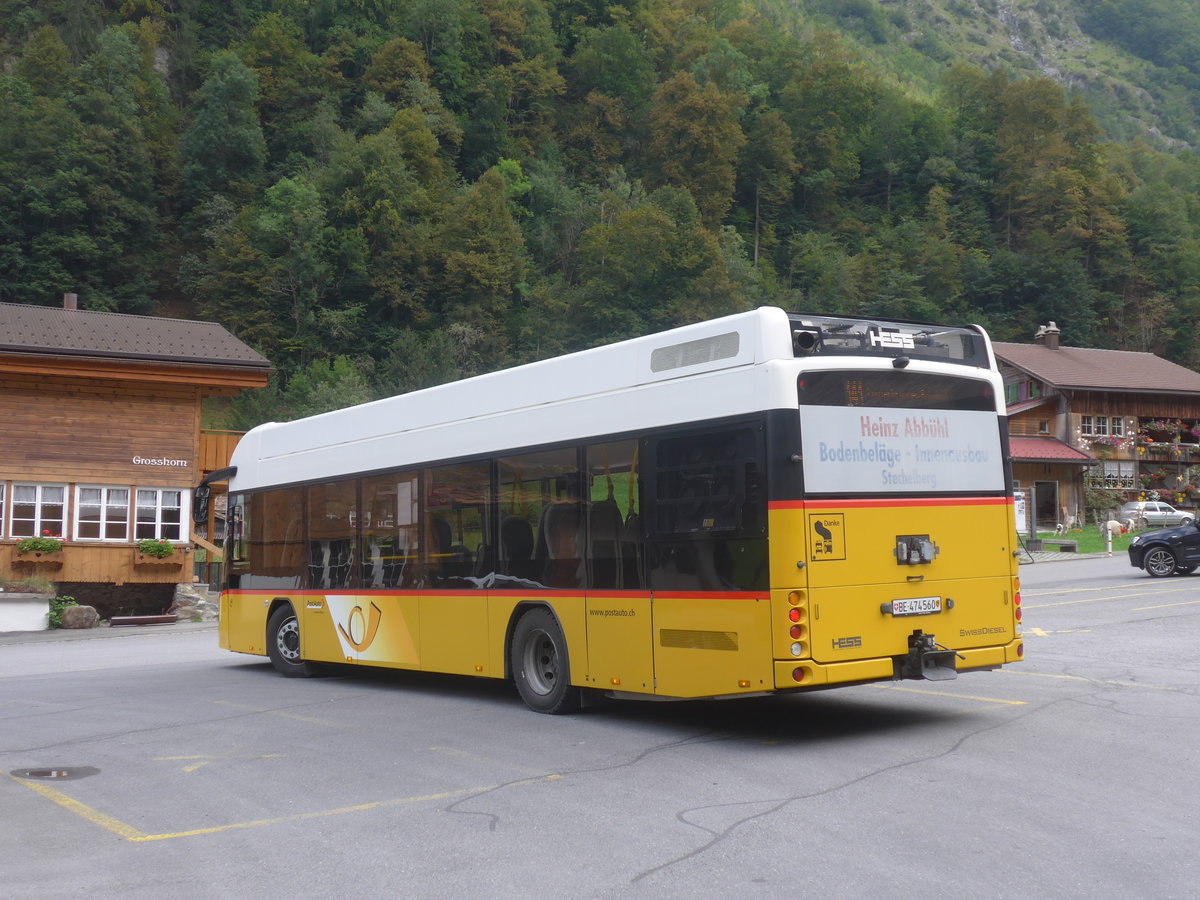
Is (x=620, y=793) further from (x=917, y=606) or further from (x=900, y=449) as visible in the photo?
(x=900, y=449)

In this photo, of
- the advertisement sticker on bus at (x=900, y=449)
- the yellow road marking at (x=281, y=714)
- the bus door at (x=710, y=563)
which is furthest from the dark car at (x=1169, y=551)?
the yellow road marking at (x=281, y=714)

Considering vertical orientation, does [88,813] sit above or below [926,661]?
below

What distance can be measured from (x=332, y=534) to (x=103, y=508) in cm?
2233

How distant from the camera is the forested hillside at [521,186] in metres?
72.6

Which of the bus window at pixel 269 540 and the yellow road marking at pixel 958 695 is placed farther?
the bus window at pixel 269 540

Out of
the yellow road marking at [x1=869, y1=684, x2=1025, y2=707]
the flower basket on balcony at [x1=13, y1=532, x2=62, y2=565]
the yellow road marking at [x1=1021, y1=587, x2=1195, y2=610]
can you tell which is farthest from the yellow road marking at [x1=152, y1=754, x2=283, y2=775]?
the flower basket on balcony at [x1=13, y1=532, x2=62, y2=565]

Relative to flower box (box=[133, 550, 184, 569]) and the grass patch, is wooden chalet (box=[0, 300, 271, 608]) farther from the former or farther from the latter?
the grass patch

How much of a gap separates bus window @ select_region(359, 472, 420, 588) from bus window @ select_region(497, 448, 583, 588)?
5.36 ft

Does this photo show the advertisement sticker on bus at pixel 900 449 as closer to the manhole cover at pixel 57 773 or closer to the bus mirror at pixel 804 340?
the bus mirror at pixel 804 340

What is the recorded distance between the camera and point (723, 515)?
899cm

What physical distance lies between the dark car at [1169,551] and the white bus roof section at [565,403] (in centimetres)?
1969

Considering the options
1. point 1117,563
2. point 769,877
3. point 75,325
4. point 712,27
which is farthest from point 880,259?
point 769,877

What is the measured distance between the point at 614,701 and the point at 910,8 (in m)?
205

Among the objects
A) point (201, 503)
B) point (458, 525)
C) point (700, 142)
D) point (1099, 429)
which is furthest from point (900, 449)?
point (700, 142)
